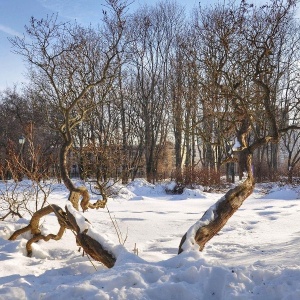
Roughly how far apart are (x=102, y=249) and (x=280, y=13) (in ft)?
18.6

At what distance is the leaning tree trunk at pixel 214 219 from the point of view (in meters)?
4.80

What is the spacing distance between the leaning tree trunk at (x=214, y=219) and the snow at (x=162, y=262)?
15 cm

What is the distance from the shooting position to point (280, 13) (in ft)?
22.9

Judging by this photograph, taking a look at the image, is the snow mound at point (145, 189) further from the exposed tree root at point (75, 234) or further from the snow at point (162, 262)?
the exposed tree root at point (75, 234)

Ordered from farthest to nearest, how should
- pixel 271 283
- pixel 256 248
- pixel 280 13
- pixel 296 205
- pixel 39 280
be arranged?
pixel 296 205 < pixel 280 13 < pixel 256 248 < pixel 39 280 < pixel 271 283

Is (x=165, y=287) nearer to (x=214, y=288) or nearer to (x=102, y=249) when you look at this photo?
(x=214, y=288)

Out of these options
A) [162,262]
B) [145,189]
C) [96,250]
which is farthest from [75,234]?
[145,189]

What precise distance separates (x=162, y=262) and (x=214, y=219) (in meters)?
1.72

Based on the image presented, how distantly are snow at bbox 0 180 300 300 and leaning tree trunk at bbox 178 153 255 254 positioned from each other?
0.15 meters

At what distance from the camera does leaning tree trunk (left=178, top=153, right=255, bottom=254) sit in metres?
4.80

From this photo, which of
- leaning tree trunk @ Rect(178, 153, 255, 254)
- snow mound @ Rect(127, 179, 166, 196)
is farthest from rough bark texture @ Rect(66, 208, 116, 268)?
snow mound @ Rect(127, 179, 166, 196)

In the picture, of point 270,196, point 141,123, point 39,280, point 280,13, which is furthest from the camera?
point 141,123

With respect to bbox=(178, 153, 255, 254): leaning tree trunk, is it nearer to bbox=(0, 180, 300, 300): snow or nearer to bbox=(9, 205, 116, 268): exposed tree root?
bbox=(0, 180, 300, 300): snow

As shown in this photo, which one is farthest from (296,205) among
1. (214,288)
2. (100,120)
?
(100,120)
